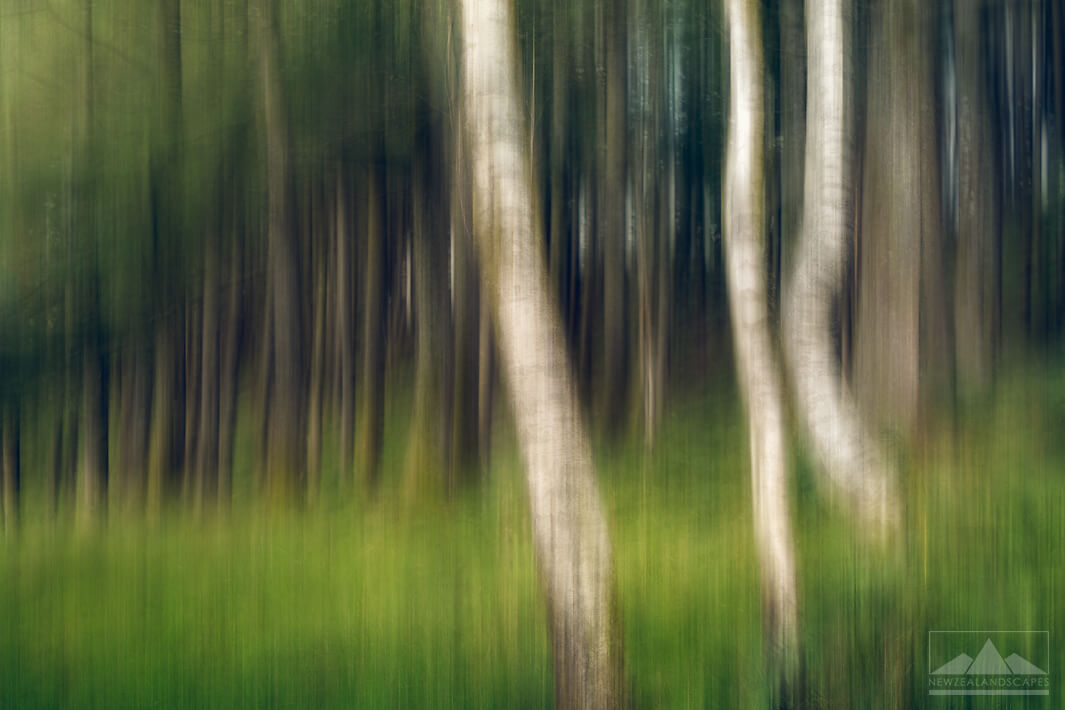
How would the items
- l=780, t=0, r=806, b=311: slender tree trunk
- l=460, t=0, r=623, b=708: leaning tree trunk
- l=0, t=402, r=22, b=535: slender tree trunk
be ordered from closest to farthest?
l=460, t=0, r=623, b=708: leaning tree trunk
l=0, t=402, r=22, b=535: slender tree trunk
l=780, t=0, r=806, b=311: slender tree trunk

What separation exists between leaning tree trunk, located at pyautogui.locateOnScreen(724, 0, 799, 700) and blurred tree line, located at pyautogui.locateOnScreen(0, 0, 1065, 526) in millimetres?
46

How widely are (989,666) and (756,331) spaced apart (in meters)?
1.13

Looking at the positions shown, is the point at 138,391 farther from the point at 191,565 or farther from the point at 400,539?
the point at 400,539

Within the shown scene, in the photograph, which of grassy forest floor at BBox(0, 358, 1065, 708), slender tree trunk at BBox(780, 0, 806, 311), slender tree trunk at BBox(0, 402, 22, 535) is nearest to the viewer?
grassy forest floor at BBox(0, 358, 1065, 708)

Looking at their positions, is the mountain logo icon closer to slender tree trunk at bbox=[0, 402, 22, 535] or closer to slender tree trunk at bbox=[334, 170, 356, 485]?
slender tree trunk at bbox=[334, 170, 356, 485]

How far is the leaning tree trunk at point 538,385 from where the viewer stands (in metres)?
2.33

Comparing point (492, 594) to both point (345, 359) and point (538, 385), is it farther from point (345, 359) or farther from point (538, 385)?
point (345, 359)

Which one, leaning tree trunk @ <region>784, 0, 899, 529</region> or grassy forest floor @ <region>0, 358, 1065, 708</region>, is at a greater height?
leaning tree trunk @ <region>784, 0, 899, 529</region>

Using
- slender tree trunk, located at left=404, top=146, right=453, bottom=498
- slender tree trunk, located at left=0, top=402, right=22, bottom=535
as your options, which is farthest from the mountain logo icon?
slender tree trunk, located at left=0, top=402, right=22, bottom=535

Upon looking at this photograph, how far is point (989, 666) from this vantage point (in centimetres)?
259

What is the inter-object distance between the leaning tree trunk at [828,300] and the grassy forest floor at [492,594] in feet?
0.33

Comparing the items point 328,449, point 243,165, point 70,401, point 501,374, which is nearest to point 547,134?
point 501,374

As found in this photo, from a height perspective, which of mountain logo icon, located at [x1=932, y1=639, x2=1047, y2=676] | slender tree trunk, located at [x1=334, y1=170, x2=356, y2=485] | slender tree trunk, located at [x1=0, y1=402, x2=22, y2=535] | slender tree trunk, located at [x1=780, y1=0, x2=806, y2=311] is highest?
slender tree trunk, located at [x1=780, y1=0, x2=806, y2=311]

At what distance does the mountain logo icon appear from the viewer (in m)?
2.57
